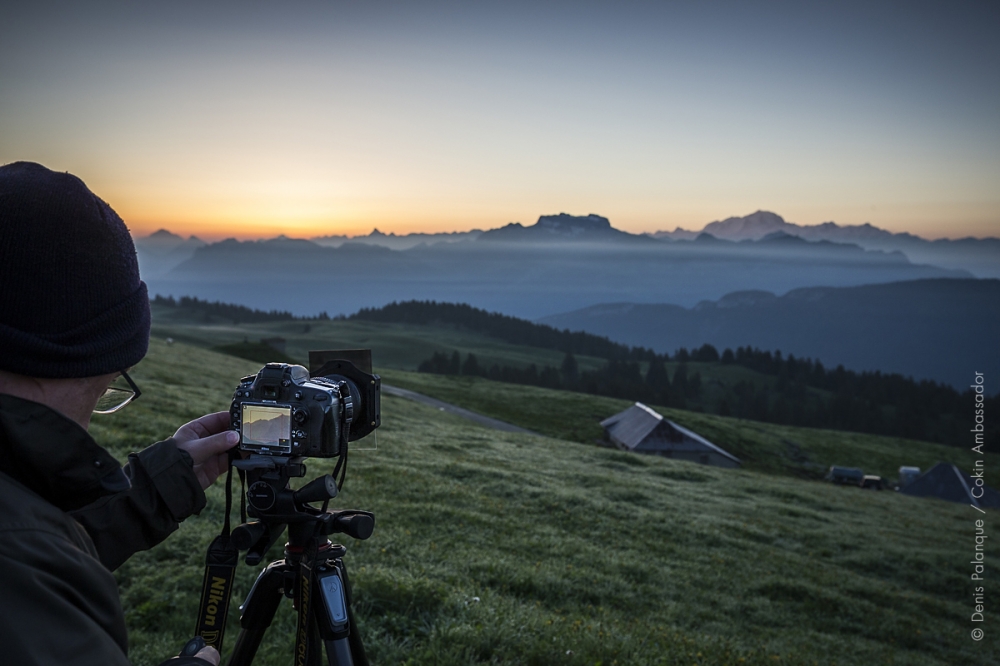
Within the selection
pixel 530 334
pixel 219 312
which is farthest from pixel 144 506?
pixel 219 312

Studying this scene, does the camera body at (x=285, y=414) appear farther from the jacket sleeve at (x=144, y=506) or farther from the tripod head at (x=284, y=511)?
the jacket sleeve at (x=144, y=506)

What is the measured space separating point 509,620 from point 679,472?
23.7 m

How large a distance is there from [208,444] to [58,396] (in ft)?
2.67

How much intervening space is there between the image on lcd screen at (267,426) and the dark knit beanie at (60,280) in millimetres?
731

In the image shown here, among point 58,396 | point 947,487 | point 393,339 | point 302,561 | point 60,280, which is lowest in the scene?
point 947,487

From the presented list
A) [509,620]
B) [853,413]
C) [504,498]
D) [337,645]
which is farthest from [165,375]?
[853,413]

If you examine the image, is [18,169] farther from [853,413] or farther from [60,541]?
[853,413]

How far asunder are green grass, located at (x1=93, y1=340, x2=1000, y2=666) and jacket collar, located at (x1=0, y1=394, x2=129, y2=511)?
3.78 meters

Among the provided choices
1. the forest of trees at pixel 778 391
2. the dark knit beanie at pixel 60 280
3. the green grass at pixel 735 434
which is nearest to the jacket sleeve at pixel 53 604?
the dark knit beanie at pixel 60 280

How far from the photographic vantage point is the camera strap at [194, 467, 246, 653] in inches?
95.6

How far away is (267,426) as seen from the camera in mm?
2469

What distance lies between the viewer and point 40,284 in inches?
62.6

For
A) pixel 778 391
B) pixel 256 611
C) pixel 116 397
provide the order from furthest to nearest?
1. pixel 778 391
2. pixel 256 611
3. pixel 116 397

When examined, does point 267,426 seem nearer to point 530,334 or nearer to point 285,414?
point 285,414
